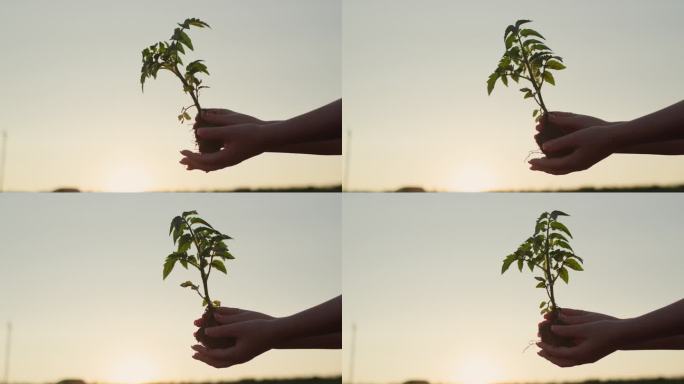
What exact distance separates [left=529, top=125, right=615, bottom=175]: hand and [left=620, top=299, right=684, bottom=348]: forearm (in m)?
0.40

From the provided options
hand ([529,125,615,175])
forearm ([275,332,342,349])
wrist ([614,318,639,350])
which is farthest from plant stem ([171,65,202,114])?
wrist ([614,318,639,350])

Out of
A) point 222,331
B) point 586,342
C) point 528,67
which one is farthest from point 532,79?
point 222,331

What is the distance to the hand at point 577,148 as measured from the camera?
7.29 ft

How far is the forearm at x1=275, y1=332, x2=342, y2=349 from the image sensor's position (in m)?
2.26

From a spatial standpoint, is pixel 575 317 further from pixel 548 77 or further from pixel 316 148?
pixel 316 148

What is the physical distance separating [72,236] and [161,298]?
0.85ft

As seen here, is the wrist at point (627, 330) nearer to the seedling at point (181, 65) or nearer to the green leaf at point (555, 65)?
the green leaf at point (555, 65)

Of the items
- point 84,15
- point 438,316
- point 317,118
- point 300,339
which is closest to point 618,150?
point 438,316

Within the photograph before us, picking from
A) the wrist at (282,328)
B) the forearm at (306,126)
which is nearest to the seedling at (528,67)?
the forearm at (306,126)

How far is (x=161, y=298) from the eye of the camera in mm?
2217

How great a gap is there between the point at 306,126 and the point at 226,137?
194mm

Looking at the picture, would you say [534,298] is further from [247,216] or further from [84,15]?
[84,15]

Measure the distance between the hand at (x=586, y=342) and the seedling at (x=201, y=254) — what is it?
2.61ft

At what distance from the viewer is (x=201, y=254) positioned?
223 centimetres
